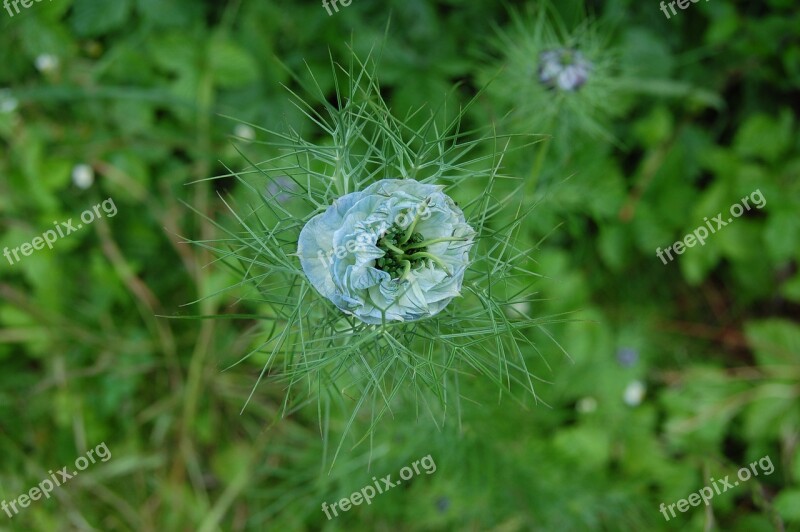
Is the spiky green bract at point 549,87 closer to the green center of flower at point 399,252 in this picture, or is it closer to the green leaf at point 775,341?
the green center of flower at point 399,252

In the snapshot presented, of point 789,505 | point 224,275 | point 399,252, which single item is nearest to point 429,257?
point 399,252

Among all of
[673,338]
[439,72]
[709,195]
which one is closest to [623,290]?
[673,338]

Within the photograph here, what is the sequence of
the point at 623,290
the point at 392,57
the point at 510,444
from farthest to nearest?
the point at 623,290 → the point at 392,57 → the point at 510,444

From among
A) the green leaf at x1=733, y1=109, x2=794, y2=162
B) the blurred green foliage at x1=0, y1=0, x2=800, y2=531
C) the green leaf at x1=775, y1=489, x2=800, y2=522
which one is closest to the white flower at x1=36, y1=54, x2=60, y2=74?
the blurred green foliage at x1=0, y1=0, x2=800, y2=531

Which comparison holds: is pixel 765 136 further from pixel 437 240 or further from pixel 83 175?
pixel 83 175

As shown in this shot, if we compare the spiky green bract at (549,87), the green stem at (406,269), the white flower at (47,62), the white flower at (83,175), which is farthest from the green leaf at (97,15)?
the green stem at (406,269)

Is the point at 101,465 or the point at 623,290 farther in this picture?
the point at 623,290

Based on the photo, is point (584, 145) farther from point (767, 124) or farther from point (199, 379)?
point (199, 379)
